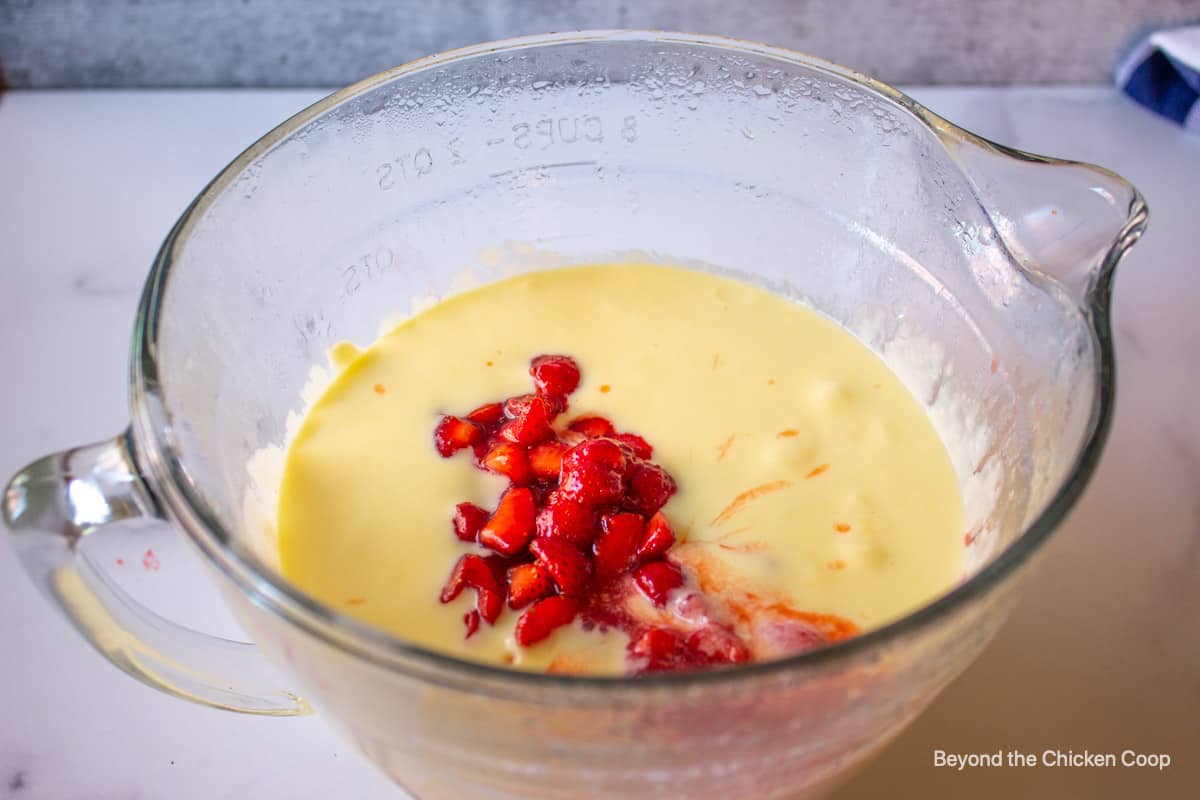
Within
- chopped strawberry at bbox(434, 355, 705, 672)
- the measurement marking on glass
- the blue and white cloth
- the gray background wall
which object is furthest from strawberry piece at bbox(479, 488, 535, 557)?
the blue and white cloth

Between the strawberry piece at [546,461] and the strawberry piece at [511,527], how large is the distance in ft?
0.13

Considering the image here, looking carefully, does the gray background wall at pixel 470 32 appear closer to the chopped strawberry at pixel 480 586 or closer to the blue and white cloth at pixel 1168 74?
the blue and white cloth at pixel 1168 74

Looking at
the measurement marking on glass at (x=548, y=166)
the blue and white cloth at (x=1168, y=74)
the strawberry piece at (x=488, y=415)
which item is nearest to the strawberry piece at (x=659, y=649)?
the strawberry piece at (x=488, y=415)

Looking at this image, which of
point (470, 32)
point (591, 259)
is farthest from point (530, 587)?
point (470, 32)

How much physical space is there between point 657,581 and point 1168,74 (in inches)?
54.0

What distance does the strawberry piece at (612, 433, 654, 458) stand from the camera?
1206 mm

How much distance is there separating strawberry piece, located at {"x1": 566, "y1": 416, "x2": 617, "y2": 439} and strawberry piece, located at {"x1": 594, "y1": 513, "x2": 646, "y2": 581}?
6.2 inches

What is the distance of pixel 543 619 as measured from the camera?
101 centimetres

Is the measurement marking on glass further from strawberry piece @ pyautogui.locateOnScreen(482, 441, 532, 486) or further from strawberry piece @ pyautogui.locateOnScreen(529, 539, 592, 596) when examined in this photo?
strawberry piece @ pyautogui.locateOnScreen(529, 539, 592, 596)

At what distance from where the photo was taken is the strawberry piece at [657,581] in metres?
1.04

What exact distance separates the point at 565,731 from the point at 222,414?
553mm

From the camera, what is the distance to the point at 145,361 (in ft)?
3.09

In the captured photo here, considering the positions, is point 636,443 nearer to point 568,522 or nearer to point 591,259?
point 568,522

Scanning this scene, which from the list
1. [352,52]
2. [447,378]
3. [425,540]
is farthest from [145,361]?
[352,52]
